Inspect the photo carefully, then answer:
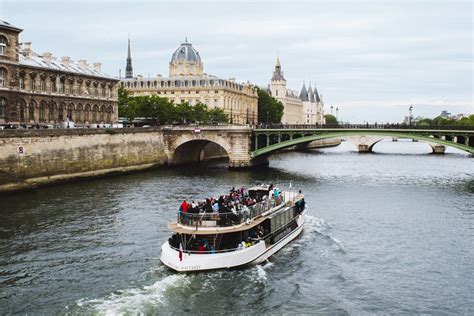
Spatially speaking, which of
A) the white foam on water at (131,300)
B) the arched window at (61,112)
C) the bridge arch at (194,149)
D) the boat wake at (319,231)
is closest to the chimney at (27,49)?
the arched window at (61,112)

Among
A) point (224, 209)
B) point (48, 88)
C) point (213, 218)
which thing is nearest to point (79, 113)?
point (48, 88)

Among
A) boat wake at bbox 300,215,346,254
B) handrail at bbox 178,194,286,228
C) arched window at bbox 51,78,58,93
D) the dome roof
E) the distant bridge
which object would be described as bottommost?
boat wake at bbox 300,215,346,254

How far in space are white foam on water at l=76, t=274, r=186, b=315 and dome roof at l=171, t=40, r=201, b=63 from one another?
12991 centimetres

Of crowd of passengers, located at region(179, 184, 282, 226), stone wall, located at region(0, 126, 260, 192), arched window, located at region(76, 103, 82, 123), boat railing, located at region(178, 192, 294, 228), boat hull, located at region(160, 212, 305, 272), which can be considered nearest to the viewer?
boat hull, located at region(160, 212, 305, 272)

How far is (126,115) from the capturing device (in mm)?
93188

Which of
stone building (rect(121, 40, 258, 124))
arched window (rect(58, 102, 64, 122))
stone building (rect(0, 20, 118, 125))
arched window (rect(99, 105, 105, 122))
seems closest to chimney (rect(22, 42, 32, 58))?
stone building (rect(0, 20, 118, 125))

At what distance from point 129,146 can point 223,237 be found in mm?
43580

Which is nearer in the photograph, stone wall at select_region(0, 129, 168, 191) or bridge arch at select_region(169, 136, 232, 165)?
stone wall at select_region(0, 129, 168, 191)

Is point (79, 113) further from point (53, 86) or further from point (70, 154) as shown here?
point (70, 154)

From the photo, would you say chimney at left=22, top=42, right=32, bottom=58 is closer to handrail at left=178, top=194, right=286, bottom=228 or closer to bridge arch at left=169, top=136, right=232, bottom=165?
bridge arch at left=169, top=136, right=232, bottom=165

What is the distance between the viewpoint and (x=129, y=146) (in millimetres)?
67250

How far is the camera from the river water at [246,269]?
21672 mm

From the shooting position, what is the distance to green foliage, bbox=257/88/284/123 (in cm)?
16188

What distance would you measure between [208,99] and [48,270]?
10835 centimetres
